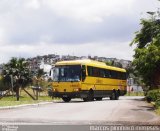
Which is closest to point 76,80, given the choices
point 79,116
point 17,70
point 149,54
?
point 149,54

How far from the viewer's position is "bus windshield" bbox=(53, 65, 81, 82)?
38.1 m

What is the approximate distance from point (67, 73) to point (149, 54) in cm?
864

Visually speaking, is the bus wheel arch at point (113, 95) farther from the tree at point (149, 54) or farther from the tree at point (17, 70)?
the tree at point (17, 70)

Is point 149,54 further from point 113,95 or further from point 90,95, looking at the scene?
point 113,95

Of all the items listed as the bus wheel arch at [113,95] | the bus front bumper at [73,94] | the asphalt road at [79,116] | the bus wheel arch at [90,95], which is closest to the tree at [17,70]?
the bus wheel arch at [113,95]

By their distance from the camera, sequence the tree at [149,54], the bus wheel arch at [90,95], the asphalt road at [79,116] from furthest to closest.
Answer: the bus wheel arch at [90,95] < the tree at [149,54] < the asphalt road at [79,116]

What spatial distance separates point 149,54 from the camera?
32.2 m

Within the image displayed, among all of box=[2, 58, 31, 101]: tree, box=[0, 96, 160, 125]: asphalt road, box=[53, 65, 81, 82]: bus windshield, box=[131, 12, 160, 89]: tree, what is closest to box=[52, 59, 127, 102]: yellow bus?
box=[53, 65, 81, 82]: bus windshield

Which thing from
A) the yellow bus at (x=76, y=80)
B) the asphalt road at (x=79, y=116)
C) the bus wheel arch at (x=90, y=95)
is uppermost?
the yellow bus at (x=76, y=80)

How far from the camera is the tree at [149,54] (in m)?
31.2

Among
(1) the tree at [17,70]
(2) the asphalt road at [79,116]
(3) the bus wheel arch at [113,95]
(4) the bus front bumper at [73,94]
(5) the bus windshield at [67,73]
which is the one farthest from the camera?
(1) the tree at [17,70]

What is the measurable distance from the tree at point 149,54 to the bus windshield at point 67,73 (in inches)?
201

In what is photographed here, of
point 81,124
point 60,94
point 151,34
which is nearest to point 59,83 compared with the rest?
point 60,94

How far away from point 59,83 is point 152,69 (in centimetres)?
789
